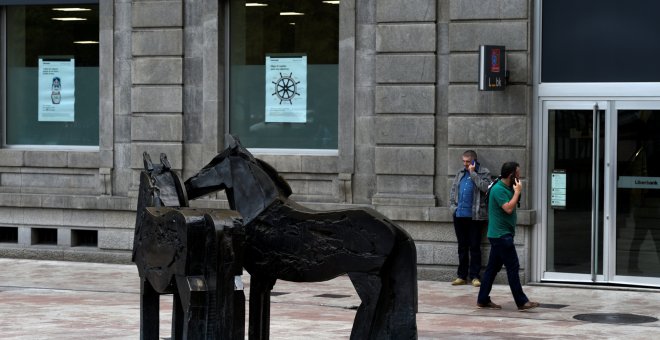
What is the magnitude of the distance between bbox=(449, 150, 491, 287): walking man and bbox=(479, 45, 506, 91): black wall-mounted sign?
0.98 metres

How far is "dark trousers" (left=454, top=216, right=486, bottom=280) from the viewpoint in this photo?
61.8 ft

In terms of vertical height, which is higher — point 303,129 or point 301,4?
point 301,4

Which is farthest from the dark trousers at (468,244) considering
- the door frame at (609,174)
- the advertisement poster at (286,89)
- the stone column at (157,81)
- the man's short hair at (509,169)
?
the stone column at (157,81)

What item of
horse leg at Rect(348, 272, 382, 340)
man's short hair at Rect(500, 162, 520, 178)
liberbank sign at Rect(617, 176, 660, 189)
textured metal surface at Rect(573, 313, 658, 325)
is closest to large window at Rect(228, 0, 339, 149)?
liberbank sign at Rect(617, 176, 660, 189)

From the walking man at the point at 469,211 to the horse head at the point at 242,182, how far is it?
7.53 metres

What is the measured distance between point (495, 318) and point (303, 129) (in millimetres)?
6006

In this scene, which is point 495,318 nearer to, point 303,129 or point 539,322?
point 539,322

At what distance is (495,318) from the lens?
15906 mm

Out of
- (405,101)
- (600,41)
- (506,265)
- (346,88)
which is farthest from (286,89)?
(506,265)

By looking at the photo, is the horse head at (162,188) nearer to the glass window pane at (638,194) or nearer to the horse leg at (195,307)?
the horse leg at (195,307)

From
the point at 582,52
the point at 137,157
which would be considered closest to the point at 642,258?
the point at 582,52

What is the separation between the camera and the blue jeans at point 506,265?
16.3 metres

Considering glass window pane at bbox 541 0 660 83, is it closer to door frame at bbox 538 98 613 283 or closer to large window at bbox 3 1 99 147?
door frame at bbox 538 98 613 283

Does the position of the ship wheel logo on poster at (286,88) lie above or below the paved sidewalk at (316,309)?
above
